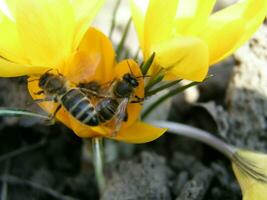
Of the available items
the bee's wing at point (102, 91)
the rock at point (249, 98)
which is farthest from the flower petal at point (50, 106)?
the rock at point (249, 98)

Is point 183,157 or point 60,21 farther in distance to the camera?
point 183,157

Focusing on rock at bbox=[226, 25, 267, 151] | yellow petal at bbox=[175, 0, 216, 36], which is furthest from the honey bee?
rock at bbox=[226, 25, 267, 151]

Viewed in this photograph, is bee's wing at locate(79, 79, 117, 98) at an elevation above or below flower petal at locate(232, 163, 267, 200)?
above

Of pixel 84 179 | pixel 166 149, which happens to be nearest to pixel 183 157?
pixel 166 149

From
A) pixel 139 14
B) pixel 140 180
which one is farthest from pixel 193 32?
pixel 140 180

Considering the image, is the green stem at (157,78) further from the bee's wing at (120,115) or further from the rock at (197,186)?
the rock at (197,186)

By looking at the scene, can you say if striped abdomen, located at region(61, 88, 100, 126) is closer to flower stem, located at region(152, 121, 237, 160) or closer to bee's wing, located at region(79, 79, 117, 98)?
bee's wing, located at region(79, 79, 117, 98)

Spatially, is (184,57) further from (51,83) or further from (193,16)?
(51,83)

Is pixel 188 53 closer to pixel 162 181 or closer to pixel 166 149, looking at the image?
pixel 162 181
